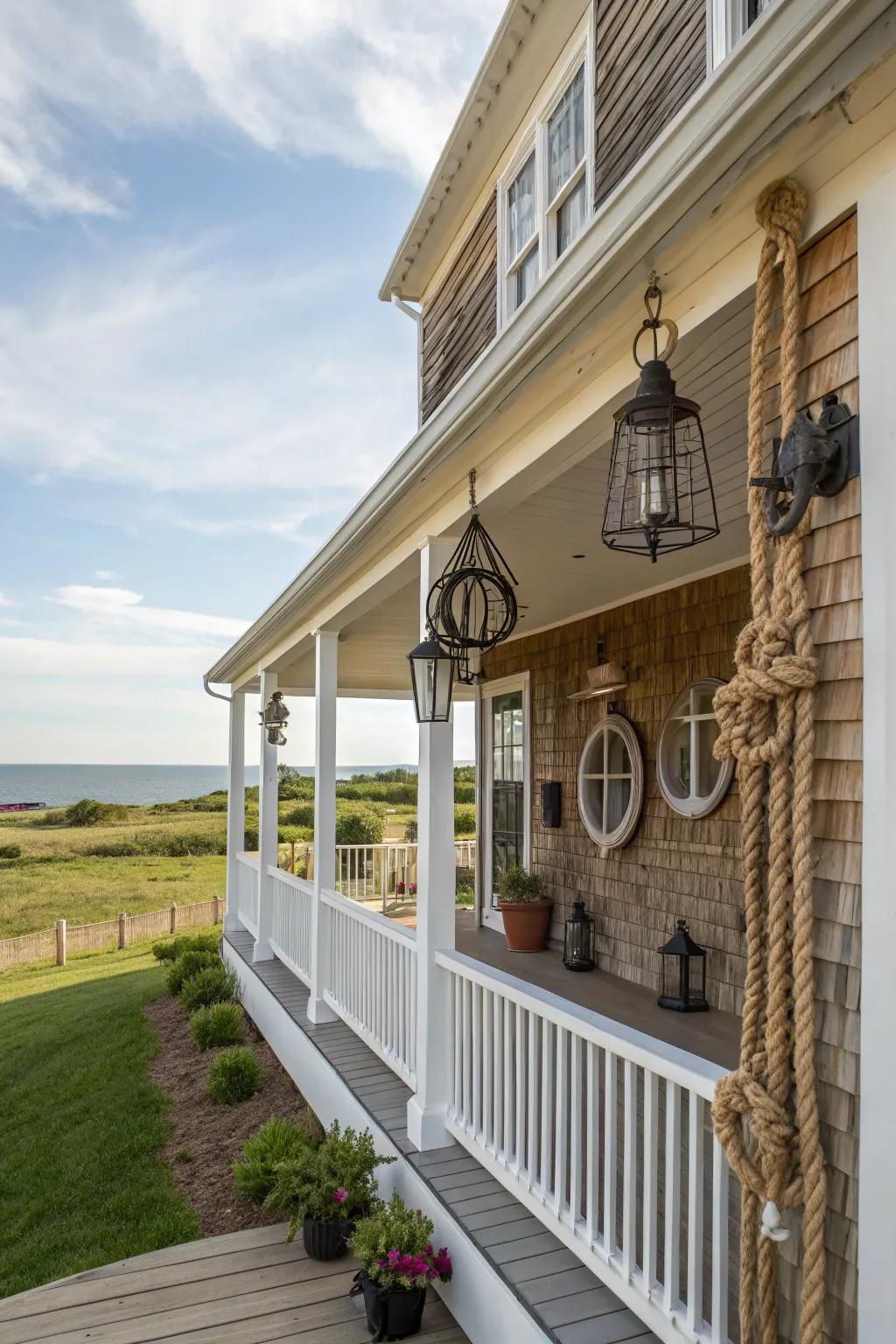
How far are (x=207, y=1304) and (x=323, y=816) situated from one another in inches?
110

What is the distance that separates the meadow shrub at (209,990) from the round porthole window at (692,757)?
4.75 meters

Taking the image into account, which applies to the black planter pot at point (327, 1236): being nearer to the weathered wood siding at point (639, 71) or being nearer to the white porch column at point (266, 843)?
the white porch column at point (266, 843)

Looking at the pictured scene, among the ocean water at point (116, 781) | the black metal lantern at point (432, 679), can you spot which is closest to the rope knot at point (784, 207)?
the black metal lantern at point (432, 679)

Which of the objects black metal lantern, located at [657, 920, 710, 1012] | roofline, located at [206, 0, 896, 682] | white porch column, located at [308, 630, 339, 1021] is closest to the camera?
roofline, located at [206, 0, 896, 682]

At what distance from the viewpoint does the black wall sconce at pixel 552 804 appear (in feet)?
20.9

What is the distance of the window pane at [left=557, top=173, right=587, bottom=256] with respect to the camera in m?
4.45

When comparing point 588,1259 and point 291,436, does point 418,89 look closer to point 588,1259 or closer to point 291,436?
point 588,1259

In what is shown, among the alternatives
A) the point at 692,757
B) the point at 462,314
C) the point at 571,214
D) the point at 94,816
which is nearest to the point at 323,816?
the point at 692,757

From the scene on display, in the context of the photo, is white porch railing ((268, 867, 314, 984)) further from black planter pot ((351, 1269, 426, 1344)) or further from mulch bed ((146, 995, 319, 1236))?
black planter pot ((351, 1269, 426, 1344))

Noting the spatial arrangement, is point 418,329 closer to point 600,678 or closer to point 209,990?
point 600,678

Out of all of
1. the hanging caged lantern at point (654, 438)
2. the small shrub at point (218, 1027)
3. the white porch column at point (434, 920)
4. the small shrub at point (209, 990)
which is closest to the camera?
the hanging caged lantern at point (654, 438)

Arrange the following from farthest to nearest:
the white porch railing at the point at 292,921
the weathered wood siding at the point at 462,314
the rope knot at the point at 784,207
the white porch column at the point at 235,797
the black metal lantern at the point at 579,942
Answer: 1. the white porch column at the point at 235,797
2. the white porch railing at the point at 292,921
3. the black metal lantern at the point at 579,942
4. the weathered wood siding at the point at 462,314
5. the rope knot at the point at 784,207

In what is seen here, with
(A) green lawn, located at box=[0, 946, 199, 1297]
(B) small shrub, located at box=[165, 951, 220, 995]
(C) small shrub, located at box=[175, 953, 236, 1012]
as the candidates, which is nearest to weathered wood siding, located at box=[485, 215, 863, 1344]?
(A) green lawn, located at box=[0, 946, 199, 1297]

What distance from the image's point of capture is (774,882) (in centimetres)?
163
